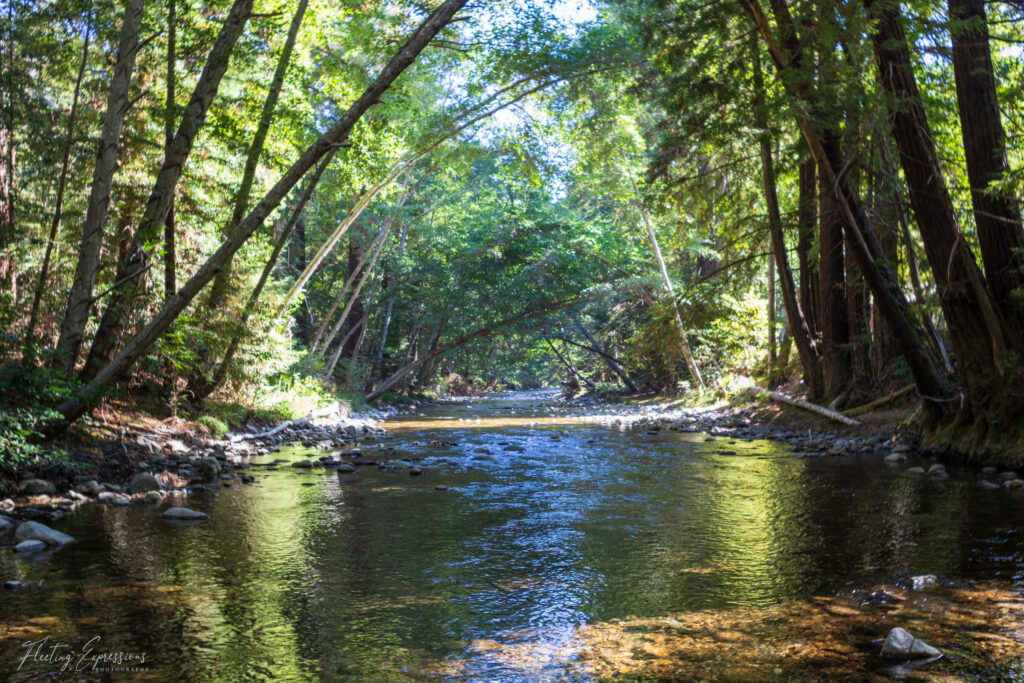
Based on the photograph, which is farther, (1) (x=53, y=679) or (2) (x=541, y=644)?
(2) (x=541, y=644)

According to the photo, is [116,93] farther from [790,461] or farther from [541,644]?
[790,461]

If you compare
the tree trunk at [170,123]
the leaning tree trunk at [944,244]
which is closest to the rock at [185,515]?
the tree trunk at [170,123]

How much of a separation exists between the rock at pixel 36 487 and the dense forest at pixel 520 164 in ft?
1.25

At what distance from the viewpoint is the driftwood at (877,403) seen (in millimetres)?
9891

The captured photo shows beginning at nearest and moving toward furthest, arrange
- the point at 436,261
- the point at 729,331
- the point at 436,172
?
the point at 729,331
the point at 436,172
the point at 436,261

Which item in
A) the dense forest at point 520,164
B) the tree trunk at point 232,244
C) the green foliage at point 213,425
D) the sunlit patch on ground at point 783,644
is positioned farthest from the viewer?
the green foliage at point 213,425

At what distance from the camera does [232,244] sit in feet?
21.2

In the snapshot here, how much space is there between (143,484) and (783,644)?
224 inches

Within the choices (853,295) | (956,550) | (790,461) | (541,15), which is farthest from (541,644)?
(541,15)

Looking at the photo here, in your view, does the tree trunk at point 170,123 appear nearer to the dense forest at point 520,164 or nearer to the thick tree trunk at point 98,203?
the dense forest at point 520,164

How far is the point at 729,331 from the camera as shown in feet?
57.6

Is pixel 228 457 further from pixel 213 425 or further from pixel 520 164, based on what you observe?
pixel 520 164

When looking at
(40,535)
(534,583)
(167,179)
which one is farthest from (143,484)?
(534,583)

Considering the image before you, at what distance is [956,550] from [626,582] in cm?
215
